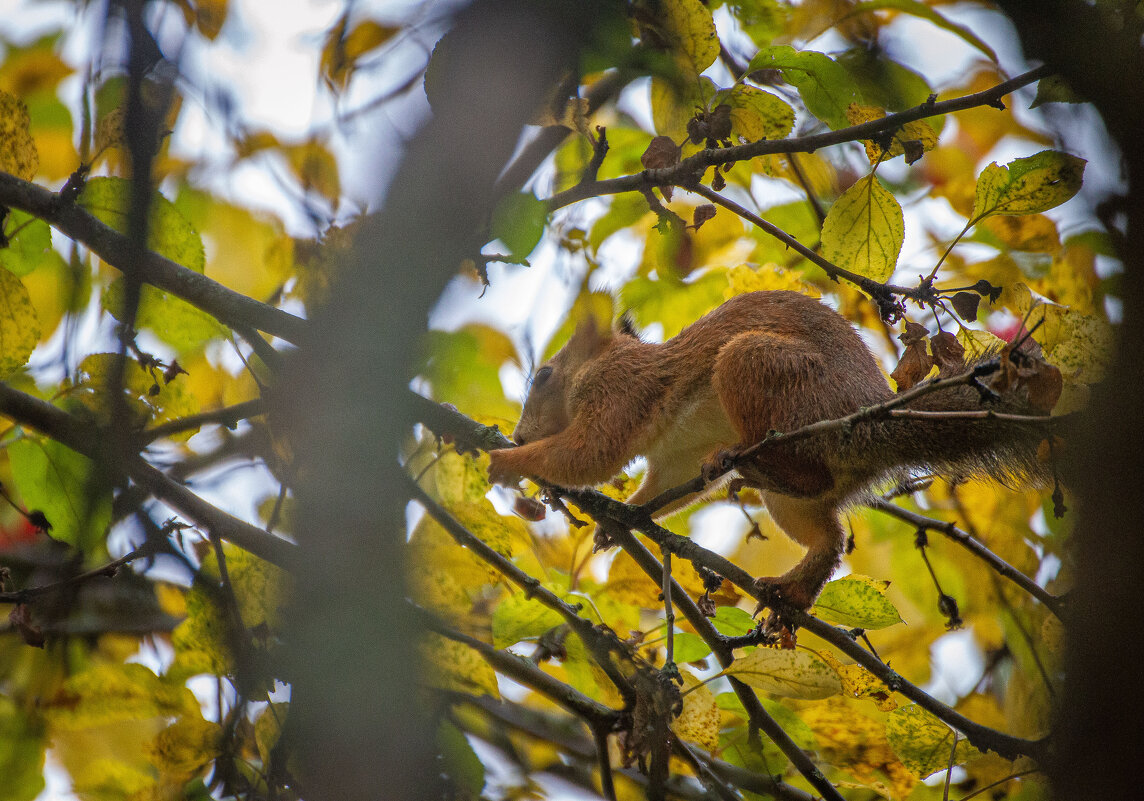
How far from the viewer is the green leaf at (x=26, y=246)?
2617 mm

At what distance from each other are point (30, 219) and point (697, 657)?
2.57 meters

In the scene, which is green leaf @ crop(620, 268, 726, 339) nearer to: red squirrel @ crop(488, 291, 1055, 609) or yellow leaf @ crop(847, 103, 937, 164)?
red squirrel @ crop(488, 291, 1055, 609)

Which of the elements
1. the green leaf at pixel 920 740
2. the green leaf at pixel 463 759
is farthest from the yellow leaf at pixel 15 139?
the green leaf at pixel 920 740

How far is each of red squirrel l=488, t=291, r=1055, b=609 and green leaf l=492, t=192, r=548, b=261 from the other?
0.98m

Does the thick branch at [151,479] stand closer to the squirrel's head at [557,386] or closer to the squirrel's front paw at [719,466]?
the squirrel's front paw at [719,466]

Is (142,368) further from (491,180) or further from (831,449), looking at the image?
(831,449)

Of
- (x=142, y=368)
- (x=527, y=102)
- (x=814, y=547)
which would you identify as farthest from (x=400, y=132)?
(x=814, y=547)

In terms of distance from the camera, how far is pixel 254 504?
276cm

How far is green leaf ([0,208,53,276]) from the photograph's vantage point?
2617mm

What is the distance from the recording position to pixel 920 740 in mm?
2377

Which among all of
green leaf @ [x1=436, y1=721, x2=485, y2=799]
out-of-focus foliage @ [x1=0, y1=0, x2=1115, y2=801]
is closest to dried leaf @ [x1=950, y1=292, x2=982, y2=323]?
out-of-focus foliage @ [x1=0, y1=0, x2=1115, y2=801]

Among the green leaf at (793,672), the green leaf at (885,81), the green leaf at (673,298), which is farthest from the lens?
the green leaf at (673,298)

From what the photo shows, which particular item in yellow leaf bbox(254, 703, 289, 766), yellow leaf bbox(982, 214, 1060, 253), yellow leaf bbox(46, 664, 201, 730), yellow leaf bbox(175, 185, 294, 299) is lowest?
yellow leaf bbox(254, 703, 289, 766)

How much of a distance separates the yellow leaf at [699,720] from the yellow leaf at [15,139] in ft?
8.34
